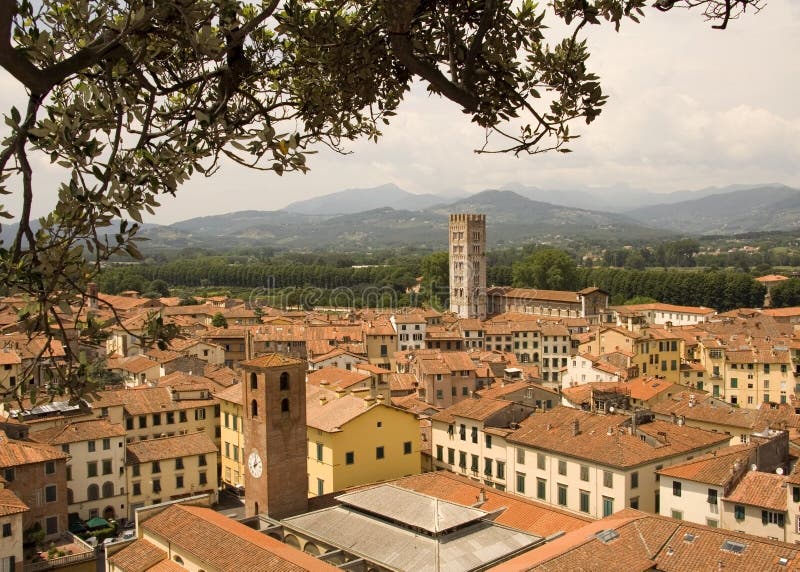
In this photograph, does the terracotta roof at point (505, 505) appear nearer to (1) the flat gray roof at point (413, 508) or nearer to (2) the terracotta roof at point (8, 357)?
(1) the flat gray roof at point (413, 508)

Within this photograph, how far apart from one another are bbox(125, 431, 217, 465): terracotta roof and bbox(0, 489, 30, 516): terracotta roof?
7543 millimetres

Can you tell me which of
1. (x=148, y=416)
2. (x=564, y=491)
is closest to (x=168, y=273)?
(x=148, y=416)

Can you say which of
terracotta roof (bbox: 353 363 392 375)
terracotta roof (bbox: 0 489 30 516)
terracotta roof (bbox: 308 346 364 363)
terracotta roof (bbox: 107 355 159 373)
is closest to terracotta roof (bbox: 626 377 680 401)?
terracotta roof (bbox: 353 363 392 375)

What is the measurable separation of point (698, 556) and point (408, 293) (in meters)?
104

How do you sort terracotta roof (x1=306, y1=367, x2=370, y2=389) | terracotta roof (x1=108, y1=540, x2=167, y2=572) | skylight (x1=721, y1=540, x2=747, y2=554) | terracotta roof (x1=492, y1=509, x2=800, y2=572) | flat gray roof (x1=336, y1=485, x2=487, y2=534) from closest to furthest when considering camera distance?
terracotta roof (x1=492, y1=509, x2=800, y2=572)
skylight (x1=721, y1=540, x2=747, y2=554)
flat gray roof (x1=336, y1=485, x2=487, y2=534)
terracotta roof (x1=108, y1=540, x2=167, y2=572)
terracotta roof (x1=306, y1=367, x2=370, y2=389)

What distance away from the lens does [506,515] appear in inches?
1005

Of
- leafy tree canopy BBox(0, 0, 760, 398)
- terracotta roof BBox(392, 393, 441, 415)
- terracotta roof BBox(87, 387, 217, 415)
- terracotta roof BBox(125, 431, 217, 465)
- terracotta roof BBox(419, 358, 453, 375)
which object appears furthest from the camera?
terracotta roof BBox(419, 358, 453, 375)

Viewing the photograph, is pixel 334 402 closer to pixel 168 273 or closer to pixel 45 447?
pixel 45 447

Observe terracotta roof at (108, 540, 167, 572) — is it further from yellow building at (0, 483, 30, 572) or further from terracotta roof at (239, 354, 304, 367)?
terracotta roof at (239, 354, 304, 367)

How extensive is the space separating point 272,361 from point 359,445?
206 inches

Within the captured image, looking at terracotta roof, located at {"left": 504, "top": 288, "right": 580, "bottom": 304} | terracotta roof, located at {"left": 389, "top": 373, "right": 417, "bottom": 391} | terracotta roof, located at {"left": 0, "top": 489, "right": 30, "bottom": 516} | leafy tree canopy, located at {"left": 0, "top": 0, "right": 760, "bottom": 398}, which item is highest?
leafy tree canopy, located at {"left": 0, "top": 0, "right": 760, "bottom": 398}

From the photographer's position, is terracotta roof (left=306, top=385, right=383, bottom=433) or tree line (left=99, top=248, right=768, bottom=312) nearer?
terracotta roof (left=306, top=385, right=383, bottom=433)

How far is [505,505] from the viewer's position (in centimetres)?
2616

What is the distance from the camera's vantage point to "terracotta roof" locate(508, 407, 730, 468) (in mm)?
27594
